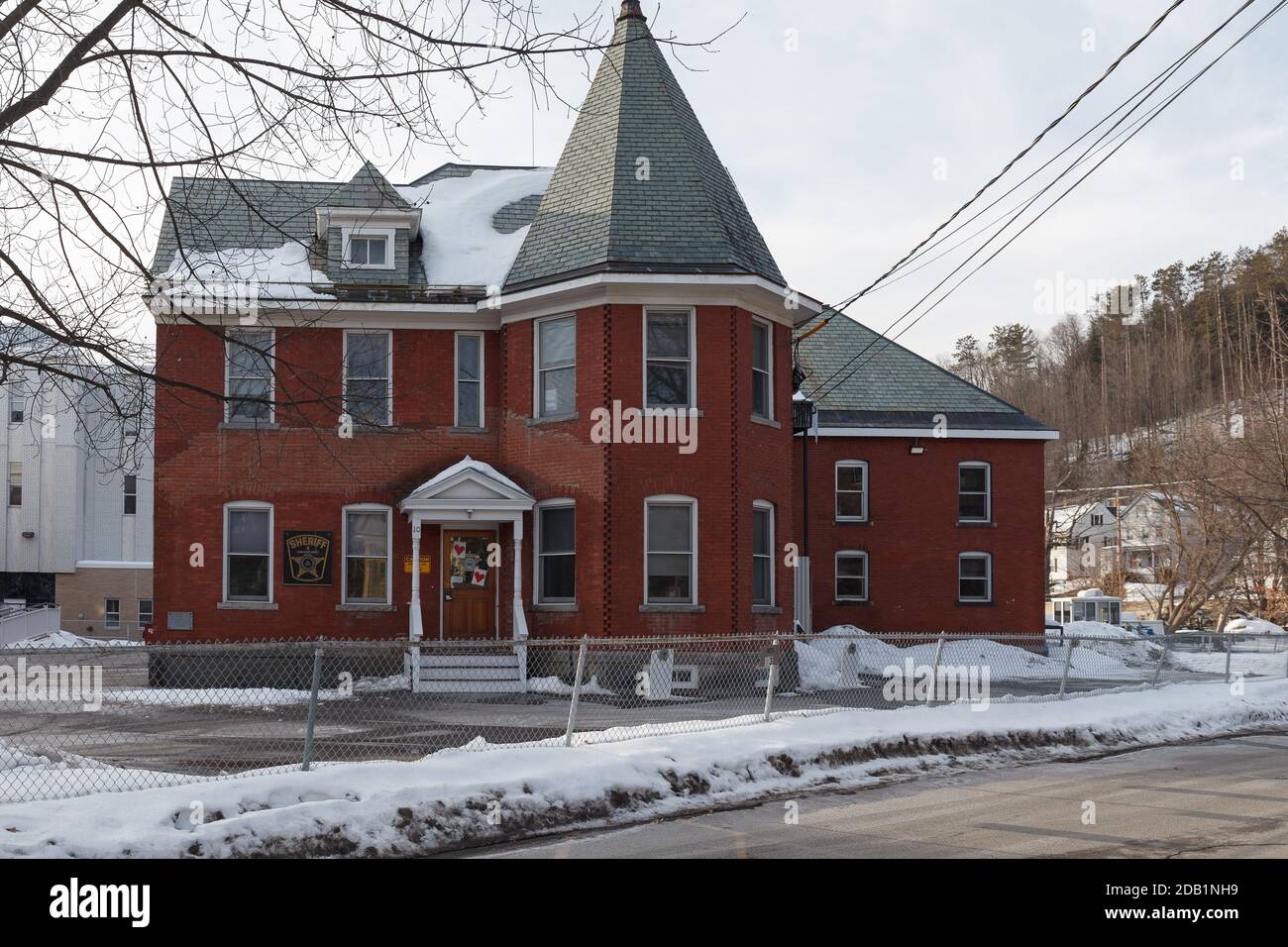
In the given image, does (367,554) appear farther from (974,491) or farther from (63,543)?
(63,543)

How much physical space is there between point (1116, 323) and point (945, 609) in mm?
78013

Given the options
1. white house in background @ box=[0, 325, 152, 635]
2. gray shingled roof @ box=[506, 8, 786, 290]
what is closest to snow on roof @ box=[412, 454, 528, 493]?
gray shingled roof @ box=[506, 8, 786, 290]

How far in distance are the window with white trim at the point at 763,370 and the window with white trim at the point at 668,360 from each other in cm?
155

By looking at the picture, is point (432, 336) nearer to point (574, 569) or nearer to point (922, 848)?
point (574, 569)

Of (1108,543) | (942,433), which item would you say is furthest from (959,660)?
(1108,543)

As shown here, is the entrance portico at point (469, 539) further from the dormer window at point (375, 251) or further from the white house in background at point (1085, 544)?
the white house in background at point (1085, 544)

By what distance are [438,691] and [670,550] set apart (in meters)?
4.59

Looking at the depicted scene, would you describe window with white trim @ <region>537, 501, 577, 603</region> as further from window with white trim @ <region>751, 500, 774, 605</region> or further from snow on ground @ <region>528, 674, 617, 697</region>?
window with white trim @ <region>751, 500, 774, 605</region>

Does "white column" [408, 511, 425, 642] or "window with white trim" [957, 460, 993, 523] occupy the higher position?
"window with white trim" [957, 460, 993, 523]

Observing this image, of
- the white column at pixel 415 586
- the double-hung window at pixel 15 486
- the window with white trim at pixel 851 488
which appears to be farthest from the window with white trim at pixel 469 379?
the double-hung window at pixel 15 486

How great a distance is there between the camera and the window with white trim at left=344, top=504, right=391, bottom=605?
76.2 feet

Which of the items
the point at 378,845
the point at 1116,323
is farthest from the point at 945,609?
the point at 1116,323

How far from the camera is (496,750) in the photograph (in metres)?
11.4

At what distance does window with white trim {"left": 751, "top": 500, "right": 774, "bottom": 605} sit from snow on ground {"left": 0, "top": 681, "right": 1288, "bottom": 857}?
22.2 feet
